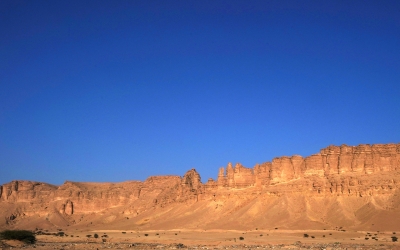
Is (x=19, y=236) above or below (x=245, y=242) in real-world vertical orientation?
above

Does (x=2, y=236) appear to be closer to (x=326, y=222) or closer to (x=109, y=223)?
(x=326, y=222)

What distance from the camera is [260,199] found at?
104 metres

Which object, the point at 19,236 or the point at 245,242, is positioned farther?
the point at 245,242

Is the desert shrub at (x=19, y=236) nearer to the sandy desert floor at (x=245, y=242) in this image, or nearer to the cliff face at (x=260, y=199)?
Answer: the sandy desert floor at (x=245, y=242)

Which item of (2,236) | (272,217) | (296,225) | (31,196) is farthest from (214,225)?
(31,196)

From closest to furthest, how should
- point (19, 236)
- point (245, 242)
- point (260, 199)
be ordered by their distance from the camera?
1. point (19, 236)
2. point (245, 242)
3. point (260, 199)

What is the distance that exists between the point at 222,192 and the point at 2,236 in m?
63.7

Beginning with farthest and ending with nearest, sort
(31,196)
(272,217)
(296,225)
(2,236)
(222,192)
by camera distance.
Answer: (31,196) → (222,192) → (272,217) → (296,225) → (2,236)

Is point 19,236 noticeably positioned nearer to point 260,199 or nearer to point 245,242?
point 245,242

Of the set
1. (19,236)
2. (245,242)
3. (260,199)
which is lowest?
(245,242)

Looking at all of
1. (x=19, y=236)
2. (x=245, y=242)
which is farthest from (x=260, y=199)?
(x=19, y=236)

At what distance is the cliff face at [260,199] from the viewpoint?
290ft

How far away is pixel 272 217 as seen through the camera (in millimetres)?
92562

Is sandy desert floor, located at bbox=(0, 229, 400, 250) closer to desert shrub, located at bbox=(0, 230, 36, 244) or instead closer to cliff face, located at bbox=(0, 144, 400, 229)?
desert shrub, located at bbox=(0, 230, 36, 244)
